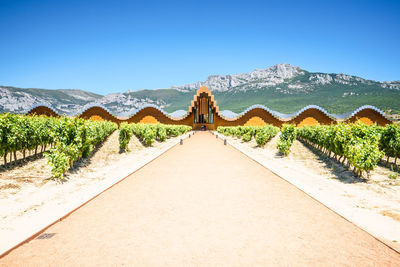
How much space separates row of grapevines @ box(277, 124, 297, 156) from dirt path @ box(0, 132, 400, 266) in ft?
23.1

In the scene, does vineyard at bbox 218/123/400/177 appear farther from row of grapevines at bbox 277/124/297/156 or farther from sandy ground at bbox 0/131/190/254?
sandy ground at bbox 0/131/190/254

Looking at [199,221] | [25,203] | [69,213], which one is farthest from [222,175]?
[25,203]

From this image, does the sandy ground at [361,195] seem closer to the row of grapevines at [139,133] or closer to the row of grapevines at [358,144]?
the row of grapevines at [358,144]

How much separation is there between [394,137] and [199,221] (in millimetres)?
10420

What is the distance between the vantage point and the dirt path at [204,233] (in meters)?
2.94

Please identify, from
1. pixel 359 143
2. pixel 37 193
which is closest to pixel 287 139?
pixel 359 143

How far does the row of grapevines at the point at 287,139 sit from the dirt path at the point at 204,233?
23.1ft

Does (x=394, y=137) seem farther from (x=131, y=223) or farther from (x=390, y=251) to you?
(x=131, y=223)

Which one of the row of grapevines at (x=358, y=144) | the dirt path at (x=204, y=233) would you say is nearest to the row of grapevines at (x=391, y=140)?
the row of grapevines at (x=358, y=144)

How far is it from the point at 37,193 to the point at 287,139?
12069 mm

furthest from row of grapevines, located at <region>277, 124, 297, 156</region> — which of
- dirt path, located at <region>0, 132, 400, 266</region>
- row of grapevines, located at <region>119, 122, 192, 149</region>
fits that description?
row of grapevines, located at <region>119, 122, 192, 149</region>

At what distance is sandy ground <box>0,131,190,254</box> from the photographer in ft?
12.4

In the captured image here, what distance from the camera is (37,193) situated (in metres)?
5.78

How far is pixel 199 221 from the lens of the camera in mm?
4070
